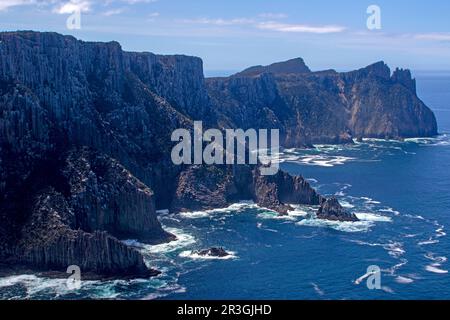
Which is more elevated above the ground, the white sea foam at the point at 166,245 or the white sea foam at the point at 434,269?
the white sea foam at the point at 166,245

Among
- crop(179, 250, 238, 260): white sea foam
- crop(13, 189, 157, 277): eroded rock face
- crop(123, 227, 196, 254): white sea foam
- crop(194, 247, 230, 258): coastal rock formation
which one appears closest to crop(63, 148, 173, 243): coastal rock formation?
crop(123, 227, 196, 254): white sea foam

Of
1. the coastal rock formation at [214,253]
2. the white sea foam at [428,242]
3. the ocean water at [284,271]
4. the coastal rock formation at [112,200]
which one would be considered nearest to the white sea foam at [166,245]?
the ocean water at [284,271]

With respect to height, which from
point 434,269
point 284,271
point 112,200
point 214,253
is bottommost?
point 284,271

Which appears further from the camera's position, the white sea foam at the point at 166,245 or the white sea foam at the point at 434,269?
the white sea foam at the point at 166,245

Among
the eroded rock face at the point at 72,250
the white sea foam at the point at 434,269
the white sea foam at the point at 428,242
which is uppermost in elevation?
the eroded rock face at the point at 72,250

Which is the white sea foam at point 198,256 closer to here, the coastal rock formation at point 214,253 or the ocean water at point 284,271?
the ocean water at point 284,271

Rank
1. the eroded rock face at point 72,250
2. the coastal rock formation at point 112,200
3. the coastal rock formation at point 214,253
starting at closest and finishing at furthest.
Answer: the eroded rock face at point 72,250, the coastal rock formation at point 214,253, the coastal rock formation at point 112,200

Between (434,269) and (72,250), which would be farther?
(434,269)

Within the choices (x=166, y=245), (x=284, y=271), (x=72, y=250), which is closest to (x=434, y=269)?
(x=284, y=271)

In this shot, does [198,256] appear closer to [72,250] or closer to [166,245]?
[166,245]

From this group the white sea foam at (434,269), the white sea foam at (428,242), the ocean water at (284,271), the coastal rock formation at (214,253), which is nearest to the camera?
the ocean water at (284,271)

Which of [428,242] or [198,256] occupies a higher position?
[428,242]
